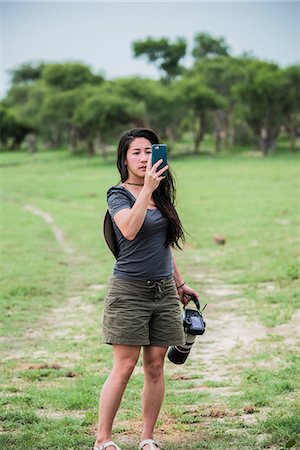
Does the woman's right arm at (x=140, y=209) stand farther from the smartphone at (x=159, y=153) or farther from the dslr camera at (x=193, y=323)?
the dslr camera at (x=193, y=323)

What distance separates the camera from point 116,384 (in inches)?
172

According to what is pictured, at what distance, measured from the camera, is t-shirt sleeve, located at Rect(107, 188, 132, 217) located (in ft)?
14.4

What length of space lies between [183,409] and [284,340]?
255 cm

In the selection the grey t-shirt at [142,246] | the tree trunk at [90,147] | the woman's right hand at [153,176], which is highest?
the woman's right hand at [153,176]

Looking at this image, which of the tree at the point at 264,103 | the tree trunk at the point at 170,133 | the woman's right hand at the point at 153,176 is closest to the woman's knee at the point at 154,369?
the woman's right hand at the point at 153,176

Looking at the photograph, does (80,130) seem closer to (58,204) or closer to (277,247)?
(58,204)

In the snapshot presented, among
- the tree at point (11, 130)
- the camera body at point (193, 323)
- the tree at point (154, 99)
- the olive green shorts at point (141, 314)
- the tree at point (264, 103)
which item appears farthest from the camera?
the tree at point (11, 130)

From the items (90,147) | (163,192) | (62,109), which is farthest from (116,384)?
(62,109)

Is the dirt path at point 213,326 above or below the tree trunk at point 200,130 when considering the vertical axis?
below

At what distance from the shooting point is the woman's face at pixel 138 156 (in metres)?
4.48

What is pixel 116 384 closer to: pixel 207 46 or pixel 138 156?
pixel 138 156

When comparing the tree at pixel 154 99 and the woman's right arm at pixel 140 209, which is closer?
the woman's right arm at pixel 140 209

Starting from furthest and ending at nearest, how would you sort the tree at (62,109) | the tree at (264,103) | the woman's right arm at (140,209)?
1. the tree at (62,109)
2. the tree at (264,103)
3. the woman's right arm at (140,209)

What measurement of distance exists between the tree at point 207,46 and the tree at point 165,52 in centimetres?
658
